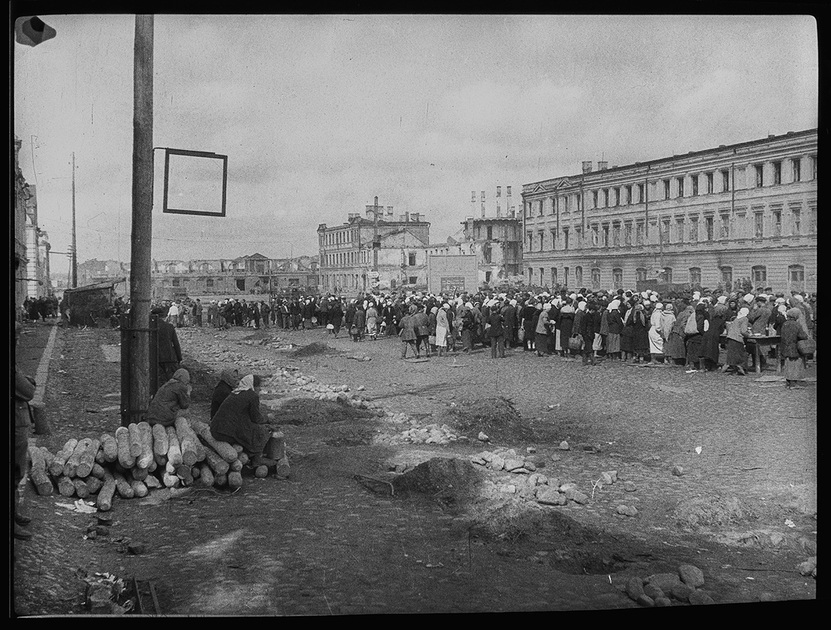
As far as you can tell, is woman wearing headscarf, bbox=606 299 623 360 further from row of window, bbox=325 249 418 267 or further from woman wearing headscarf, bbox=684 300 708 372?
row of window, bbox=325 249 418 267

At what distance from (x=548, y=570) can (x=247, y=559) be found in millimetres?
2186

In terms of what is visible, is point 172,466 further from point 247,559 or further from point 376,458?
point 376,458

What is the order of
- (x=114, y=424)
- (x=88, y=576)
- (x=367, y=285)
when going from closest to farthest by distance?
(x=88, y=576), (x=114, y=424), (x=367, y=285)

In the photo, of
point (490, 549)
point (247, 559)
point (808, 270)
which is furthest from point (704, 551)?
point (247, 559)

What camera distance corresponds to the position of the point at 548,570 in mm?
5824

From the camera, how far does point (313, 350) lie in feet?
22.3

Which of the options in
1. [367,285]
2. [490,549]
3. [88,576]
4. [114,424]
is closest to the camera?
[88,576]

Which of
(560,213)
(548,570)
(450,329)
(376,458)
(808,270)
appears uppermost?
(560,213)

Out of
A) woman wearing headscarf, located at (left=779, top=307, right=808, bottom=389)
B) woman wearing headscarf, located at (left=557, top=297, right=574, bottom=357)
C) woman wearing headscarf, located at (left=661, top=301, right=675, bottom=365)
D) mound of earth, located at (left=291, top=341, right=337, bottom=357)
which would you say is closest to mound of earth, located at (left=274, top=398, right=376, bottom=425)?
mound of earth, located at (left=291, top=341, right=337, bottom=357)

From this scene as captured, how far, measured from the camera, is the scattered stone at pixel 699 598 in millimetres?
5688

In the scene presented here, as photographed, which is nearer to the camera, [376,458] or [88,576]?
[88,576]

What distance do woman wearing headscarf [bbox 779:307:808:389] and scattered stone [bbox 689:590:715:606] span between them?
193 cm

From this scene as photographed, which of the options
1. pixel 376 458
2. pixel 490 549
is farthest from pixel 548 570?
pixel 376 458

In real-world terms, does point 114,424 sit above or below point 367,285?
below
